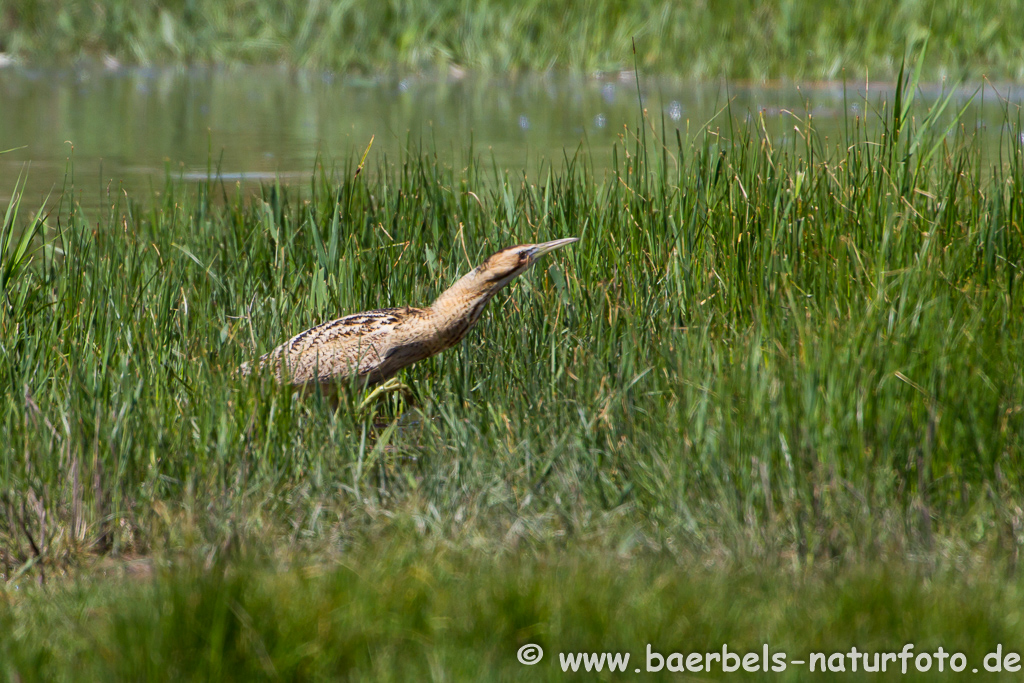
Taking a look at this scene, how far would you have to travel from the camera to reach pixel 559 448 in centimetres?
393

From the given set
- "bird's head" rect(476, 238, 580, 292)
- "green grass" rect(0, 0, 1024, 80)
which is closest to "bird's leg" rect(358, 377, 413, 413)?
"bird's head" rect(476, 238, 580, 292)

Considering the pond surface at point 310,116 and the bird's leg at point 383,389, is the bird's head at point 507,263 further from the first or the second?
the pond surface at point 310,116

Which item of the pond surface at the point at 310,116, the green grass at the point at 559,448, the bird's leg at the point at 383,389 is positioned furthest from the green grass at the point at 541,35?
the bird's leg at the point at 383,389

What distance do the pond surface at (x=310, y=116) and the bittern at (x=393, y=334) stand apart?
12.8ft

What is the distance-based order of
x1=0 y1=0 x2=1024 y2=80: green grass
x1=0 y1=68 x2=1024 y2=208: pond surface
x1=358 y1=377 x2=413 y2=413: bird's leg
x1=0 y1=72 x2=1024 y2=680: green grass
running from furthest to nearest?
x1=0 y1=0 x2=1024 y2=80: green grass → x1=0 y1=68 x2=1024 y2=208: pond surface → x1=358 y1=377 x2=413 y2=413: bird's leg → x1=0 y1=72 x2=1024 y2=680: green grass

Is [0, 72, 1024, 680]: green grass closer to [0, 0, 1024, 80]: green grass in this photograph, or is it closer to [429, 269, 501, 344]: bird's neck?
[429, 269, 501, 344]: bird's neck

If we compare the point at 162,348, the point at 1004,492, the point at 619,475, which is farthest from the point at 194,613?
the point at 1004,492

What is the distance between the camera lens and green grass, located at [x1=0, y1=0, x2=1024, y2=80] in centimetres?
1295

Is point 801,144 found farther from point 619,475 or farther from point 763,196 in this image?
point 619,475

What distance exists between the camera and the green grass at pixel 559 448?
298 centimetres

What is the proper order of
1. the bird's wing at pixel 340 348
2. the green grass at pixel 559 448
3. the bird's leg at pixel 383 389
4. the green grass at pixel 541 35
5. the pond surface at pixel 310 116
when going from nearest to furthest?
the green grass at pixel 559 448
the bird's wing at pixel 340 348
the bird's leg at pixel 383 389
the pond surface at pixel 310 116
the green grass at pixel 541 35

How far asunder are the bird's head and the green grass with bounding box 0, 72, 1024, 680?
36cm

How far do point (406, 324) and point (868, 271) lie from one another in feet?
5.92

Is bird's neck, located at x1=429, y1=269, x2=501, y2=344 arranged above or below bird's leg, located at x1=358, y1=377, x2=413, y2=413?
above
